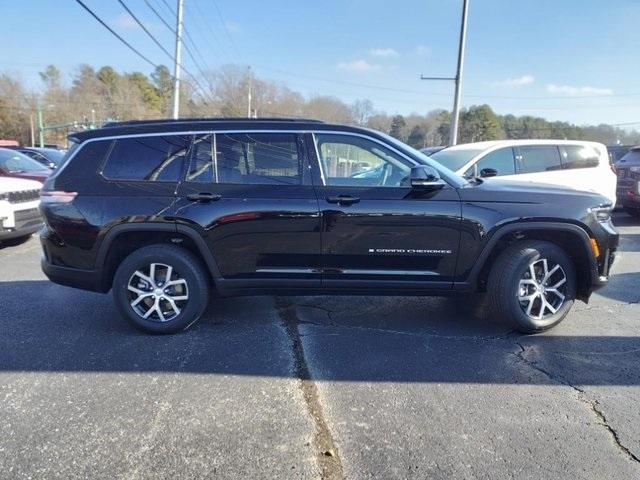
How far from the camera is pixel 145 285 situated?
4.08 metres

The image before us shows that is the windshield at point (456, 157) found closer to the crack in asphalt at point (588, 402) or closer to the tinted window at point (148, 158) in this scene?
the crack in asphalt at point (588, 402)

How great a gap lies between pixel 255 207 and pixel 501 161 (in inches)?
235

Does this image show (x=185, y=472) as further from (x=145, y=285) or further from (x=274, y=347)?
(x=145, y=285)

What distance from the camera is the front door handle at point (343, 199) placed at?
153 inches

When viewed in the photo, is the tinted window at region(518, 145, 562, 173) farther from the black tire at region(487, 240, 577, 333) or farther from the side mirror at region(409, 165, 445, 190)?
the side mirror at region(409, 165, 445, 190)

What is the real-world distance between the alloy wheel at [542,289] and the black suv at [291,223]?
13 mm

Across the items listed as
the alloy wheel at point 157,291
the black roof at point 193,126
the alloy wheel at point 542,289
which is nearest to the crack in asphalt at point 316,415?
the alloy wheel at point 157,291

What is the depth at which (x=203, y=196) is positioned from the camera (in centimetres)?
389

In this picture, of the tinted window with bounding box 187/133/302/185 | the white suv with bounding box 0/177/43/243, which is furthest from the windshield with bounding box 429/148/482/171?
the white suv with bounding box 0/177/43/243

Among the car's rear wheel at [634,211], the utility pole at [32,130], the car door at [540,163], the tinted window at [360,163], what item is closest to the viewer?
the tinted window at [360,163]

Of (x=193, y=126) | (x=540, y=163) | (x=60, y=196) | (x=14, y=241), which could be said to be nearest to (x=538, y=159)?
(x=540, y=163)

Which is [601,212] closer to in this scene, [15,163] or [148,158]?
[148,158]

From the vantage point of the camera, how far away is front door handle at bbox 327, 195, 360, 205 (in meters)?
3.89

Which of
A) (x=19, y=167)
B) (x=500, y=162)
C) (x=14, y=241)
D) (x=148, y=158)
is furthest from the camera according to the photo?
(x=19, y=167)
